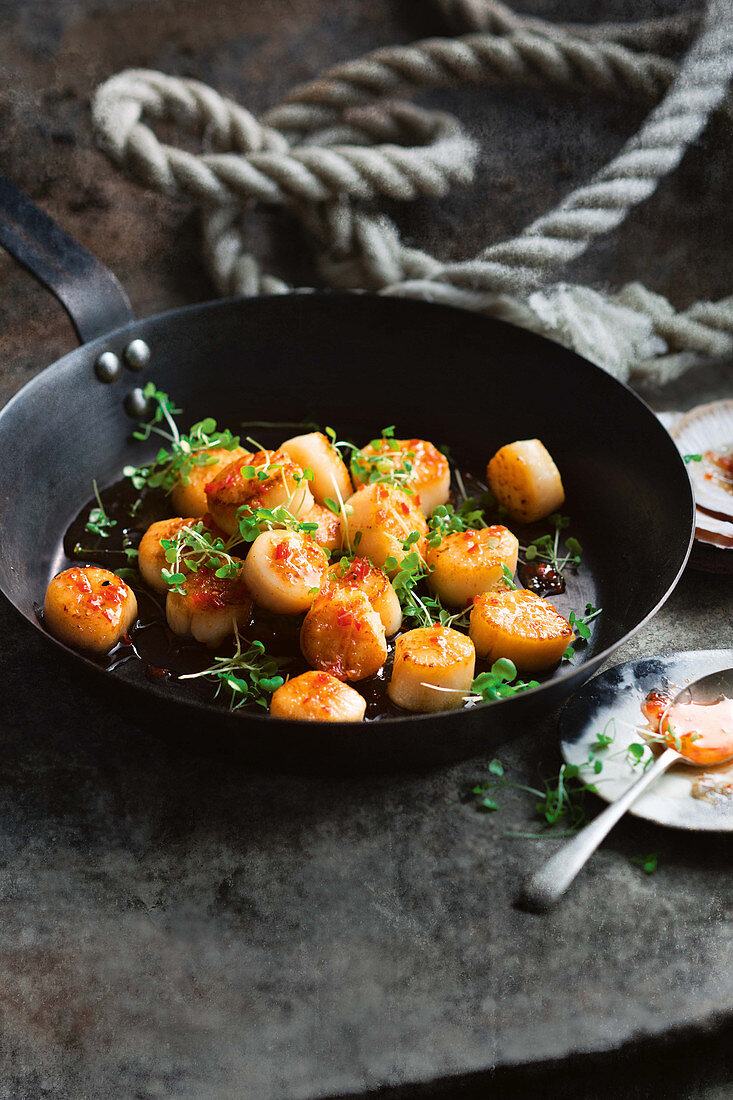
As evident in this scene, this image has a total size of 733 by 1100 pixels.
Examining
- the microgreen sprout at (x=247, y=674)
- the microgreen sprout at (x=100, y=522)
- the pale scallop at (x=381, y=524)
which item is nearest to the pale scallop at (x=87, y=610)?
the microgreen sprout at (x=247, y=674)

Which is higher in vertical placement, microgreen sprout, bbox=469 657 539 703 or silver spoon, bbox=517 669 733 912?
microgreen sprout, bbox=469 657 539 703

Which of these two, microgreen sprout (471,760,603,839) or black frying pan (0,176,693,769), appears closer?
microgreen sprout (471,760,603,839)

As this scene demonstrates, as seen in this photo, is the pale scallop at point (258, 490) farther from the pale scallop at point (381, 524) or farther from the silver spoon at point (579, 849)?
the silver spoon at point (579, 849)

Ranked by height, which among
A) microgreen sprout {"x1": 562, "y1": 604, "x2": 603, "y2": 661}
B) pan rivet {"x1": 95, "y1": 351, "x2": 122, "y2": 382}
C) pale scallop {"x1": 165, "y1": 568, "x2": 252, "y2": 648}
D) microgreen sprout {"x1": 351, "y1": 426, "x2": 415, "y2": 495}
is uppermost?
pan rivet {"x1": 95, "y1": 351, "x2": 122, "y2": 382}

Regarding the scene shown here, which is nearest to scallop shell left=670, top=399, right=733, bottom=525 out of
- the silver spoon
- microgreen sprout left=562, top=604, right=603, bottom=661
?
microgreen sprout left=562, top=604, right=603, bottom=661

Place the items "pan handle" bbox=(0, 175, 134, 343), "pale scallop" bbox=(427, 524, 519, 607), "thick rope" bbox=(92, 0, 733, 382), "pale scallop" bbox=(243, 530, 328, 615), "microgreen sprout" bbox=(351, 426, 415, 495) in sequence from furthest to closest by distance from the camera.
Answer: "thick rope" bbox=(92, 0, 733, 382) < "pan handle" bbox=(0, 175, 134, 343) < "microgreen sprout" bbox=(351, 426, 415, 495) < "pale scallop" bbox=(427, 524, 519, 607) < "pale scallop" bbox=(243, 530, 328, 615)

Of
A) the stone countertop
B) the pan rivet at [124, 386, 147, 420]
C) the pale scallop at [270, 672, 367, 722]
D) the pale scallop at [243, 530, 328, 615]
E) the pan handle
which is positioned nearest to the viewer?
the stone countertop

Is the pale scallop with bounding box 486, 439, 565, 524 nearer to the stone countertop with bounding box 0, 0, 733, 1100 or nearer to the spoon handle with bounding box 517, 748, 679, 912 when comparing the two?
the stone countertop with bounding box 0, 0, 733, 1100

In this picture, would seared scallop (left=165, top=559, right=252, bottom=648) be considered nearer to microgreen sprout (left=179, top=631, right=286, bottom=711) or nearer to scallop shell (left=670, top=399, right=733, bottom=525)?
microgreen sprout (left=179, top=631, right=286, bottom=711)

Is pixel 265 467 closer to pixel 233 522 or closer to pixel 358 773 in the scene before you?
pixel 233 522
